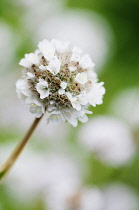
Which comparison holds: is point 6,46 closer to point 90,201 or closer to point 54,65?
point 90,201

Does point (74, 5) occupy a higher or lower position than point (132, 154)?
higher

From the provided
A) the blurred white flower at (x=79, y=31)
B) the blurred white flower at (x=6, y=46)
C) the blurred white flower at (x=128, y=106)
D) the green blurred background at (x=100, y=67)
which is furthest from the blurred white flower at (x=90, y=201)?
the blurred white flower at (x=79, y=31)

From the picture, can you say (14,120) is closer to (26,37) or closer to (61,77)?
(26,37)

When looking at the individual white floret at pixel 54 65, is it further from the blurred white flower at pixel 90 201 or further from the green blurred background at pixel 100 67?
the green blurred background at pixel 100 67

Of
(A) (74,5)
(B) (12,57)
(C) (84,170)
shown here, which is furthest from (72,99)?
(A) (74,5)

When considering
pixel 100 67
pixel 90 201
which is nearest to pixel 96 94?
pixel 90 201

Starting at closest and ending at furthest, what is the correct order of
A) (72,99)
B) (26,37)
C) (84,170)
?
(72,99) → (84,170) → (26,37)
